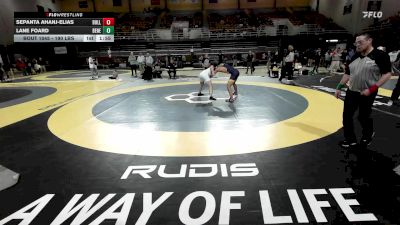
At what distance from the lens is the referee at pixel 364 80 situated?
3.68 meters

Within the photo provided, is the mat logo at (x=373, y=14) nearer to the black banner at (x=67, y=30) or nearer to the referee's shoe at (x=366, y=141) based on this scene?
the black banner at (x=67, y=30)

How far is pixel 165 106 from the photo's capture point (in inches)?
295

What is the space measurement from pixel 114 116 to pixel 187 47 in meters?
22.1

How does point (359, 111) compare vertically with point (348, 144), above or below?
above

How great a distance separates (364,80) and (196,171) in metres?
2.80

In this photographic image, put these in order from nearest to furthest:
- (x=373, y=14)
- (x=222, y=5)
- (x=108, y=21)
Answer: (x=108, y=21) → (x=373, y=14) → (x=222, y=5)

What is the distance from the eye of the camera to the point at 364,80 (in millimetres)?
3811

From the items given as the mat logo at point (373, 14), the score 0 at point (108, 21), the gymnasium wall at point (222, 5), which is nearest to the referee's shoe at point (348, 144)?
the score 0 at point (108, 21)

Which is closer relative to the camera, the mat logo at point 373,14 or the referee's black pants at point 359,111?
the referee's black pants at point 359,111

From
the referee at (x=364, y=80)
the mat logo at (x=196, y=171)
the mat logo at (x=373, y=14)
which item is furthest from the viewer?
the mat logo at (x=373, y=14)
